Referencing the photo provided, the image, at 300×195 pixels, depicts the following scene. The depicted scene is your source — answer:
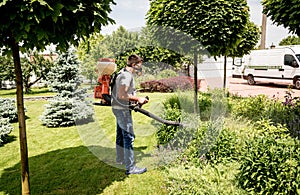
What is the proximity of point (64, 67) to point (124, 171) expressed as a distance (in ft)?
14.8

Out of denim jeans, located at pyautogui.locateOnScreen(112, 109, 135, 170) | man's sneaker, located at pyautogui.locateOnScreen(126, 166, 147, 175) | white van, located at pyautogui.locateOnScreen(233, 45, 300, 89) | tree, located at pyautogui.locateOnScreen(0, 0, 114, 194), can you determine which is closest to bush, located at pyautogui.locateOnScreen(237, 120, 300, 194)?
man's sneaker, located at pyautogui.locateOnScreen(126, 166, 147, 175)

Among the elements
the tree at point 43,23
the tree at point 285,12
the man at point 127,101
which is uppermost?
the tree at point 285,12

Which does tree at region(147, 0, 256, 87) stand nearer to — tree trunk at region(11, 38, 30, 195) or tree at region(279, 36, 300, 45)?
tree trunk at region(11, 38, 30, 195)

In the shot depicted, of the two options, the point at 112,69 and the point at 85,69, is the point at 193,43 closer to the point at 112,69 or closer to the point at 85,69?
the point at 112,69

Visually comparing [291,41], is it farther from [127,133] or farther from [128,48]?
[127,133]

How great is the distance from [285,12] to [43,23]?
4396 mm

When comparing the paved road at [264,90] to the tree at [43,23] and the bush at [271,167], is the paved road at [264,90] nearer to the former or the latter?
the bush at [271,167]

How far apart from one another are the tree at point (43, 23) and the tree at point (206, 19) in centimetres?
282

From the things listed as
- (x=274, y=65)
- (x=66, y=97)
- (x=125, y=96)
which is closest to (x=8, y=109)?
(x=66, y=97)

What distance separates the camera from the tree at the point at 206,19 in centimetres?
546

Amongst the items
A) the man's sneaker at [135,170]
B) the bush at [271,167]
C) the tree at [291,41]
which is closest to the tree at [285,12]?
the bush at [271,167]

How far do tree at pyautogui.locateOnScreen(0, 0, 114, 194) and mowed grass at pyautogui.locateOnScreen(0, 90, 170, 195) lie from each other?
975 millimetres

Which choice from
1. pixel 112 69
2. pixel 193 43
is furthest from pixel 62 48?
pixel 112 69

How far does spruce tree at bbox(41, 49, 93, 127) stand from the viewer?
756 cm
